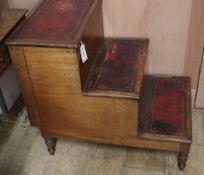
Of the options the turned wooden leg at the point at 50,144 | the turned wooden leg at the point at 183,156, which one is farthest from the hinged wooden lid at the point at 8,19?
the turned wooden leg at the point at 183,156

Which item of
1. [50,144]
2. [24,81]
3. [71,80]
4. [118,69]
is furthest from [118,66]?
[50,144]

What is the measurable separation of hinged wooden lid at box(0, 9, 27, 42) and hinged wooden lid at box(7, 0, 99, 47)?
0.08m

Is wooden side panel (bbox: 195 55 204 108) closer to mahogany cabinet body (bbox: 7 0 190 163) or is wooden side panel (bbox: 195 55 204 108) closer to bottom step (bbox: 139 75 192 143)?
bottom step (bbox: 139 75 192 143)

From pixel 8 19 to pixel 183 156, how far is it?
3.76 ft

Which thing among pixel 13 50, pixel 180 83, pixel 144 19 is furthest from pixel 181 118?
pixel 13 50

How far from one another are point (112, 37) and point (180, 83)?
0.48 m

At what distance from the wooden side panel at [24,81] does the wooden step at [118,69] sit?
0.91 feet

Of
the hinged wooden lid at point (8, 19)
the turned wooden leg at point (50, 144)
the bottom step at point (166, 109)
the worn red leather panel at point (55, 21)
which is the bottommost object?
the turned wooden leg at point (50, 144)

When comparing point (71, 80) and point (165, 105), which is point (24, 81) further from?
point (165, 105)

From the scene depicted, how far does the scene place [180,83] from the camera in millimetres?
1849

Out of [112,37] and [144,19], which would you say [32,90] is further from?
[144,19]

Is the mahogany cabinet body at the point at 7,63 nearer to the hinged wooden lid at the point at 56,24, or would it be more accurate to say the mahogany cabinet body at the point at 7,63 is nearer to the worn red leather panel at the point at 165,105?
the hinged wooden lid at the point at 56,24

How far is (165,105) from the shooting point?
1.73m

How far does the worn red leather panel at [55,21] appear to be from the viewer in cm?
142
